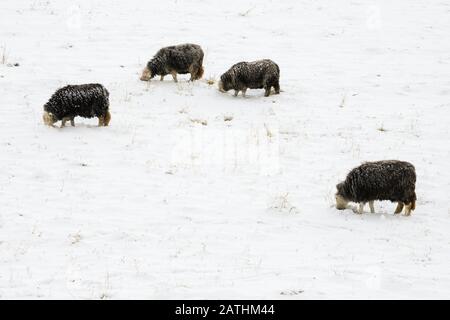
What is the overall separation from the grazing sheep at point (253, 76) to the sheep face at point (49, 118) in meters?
5.05

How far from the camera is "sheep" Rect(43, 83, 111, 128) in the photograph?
1371 cm

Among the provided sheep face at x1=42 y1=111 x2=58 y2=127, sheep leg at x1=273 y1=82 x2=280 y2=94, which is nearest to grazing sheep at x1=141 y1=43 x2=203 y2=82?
sheep leg at x1=273 y1=82 x2=280 y2=94

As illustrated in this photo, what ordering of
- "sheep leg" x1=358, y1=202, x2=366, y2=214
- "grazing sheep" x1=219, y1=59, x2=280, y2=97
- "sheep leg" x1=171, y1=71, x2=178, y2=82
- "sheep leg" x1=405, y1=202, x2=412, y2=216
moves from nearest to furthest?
"sheep leg" x1=405, y1=202, x2=412, y2=216, "sheep leg" x1=358, y1=202, x2=366, y2=214, "grazing sheep" x1=219, y1=59, x2=280, y2=97, "sheep leg" x1=171, y1=71, x2=178, y2=82

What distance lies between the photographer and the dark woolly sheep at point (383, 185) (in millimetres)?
10578

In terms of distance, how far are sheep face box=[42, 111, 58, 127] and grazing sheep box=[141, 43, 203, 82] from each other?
4.35 metres

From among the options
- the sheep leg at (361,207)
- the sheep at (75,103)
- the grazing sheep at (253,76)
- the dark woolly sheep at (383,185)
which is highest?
the grazing sheep at (253,76)

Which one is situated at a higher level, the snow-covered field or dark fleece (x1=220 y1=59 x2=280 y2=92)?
dark fleece (x1=220 y1=59 x2=280 y2=92)

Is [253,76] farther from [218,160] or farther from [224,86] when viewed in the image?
[218,160]

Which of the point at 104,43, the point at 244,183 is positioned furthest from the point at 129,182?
the point at 104,43

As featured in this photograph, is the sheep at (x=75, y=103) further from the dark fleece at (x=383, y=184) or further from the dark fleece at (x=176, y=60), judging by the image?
the dark fleece at (x=383, y=184)

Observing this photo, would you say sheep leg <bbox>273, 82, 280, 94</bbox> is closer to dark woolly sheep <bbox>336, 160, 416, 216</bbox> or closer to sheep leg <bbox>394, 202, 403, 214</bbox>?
dark woolly sheep <bbox>336, 160, 416, 216</bbox>

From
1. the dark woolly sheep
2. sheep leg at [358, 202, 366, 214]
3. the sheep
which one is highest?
the sheep

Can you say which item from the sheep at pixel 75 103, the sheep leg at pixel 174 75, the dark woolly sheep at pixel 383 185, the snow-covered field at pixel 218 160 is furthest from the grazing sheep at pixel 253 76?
the dark woolly sheep at pixel 383 185

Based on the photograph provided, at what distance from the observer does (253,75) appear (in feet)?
55.0
